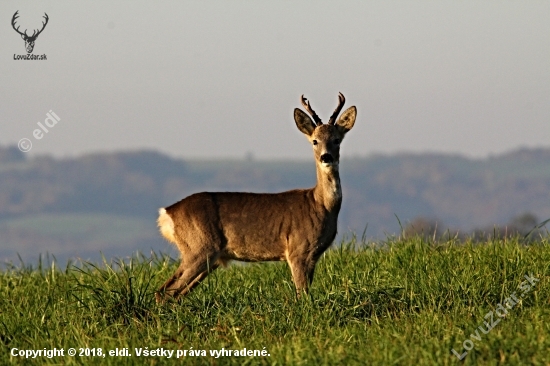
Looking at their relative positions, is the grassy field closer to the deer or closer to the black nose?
the deer

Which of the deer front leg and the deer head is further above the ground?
the deer head

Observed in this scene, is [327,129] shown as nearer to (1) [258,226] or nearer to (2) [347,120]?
(2) [347,120]

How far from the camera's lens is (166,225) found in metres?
9.80

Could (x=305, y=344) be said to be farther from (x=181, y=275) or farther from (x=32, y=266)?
(x=32, y=266)

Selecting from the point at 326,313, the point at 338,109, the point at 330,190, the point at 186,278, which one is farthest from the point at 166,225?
the point at 326,313

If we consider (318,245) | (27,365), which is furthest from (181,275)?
(27,365)

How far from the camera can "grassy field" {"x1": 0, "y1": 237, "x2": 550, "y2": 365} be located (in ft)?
22.7

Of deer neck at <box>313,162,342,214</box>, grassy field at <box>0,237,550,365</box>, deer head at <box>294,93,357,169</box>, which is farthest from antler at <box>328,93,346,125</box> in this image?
grassy field at <box>0,237,550,365</box>

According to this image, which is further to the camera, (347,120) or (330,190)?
(347,120)

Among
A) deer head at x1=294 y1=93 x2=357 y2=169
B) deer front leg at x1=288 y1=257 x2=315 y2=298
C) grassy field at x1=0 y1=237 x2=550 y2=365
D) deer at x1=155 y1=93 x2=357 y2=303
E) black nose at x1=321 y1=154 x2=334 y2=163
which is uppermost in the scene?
deer head at x1=294 y1=93 x2=357 y2=169

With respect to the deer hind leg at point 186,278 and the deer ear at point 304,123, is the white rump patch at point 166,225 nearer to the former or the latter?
the deer hind leg at point 186,278

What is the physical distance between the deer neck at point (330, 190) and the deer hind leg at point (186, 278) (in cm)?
125

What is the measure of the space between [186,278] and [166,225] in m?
0.59

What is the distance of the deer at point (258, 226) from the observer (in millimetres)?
9555
